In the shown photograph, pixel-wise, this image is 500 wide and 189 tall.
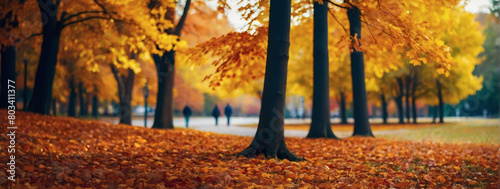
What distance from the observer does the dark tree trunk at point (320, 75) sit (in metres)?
13.3

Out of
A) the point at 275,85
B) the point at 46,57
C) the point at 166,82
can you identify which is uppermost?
the point at 46,57

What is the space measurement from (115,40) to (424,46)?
1192cm

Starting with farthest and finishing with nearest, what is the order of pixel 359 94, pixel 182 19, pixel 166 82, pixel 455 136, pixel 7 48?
pixel 455 136 → pixel 166 82 → pixel 182 19 → pixel 359 94 → pixel 7 48

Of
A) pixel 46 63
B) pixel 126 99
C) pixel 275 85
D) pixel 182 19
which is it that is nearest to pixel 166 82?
pixel 182 19

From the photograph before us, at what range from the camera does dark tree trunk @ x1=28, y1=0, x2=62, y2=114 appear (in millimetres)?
12595

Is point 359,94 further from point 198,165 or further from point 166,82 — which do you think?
point 198,165

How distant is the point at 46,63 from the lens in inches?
502

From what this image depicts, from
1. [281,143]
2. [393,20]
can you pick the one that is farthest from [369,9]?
[281,143]

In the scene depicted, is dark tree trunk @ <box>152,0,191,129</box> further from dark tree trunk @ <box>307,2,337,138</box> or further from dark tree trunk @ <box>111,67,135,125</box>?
dark tree trunk @ <box>111,67,135,125</box>

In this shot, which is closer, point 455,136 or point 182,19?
point 182,19

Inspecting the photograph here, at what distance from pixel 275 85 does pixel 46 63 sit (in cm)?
850

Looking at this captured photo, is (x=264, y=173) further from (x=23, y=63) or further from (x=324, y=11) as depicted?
(x=23, y=63)

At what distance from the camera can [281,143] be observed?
7.72m

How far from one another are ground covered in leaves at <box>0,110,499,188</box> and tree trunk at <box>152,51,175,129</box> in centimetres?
481
